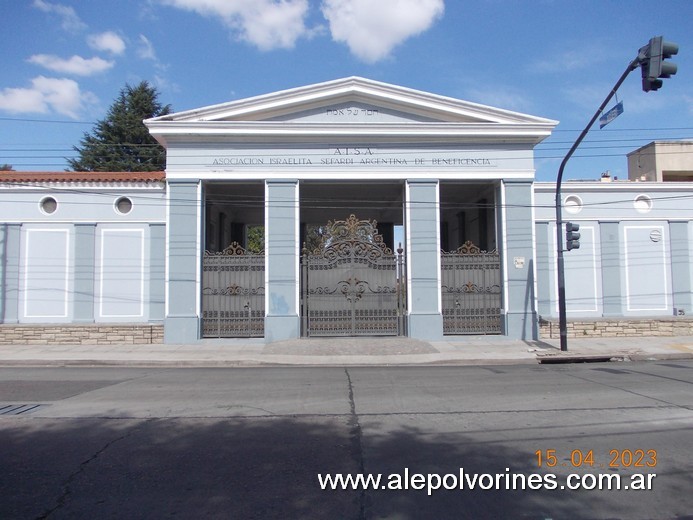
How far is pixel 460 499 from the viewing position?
476cm

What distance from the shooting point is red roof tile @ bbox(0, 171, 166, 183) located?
1870 centimetres

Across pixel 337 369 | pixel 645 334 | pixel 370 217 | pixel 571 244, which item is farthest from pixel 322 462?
pixel 370 217

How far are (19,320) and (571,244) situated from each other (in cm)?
1763

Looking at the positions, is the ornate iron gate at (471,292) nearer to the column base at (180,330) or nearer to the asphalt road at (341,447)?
the asphalt road at (341,447)

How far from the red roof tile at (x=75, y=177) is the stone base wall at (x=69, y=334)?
4855mm

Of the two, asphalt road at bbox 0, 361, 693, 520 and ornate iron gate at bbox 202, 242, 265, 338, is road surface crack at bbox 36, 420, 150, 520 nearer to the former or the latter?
asphalt road at bbox 0, 361, 693, 520

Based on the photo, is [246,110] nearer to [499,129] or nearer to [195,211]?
[195,211]

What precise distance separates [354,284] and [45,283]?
10.3 metres

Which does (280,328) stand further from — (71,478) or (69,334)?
(71,478)

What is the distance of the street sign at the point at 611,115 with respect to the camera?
12.7 metres

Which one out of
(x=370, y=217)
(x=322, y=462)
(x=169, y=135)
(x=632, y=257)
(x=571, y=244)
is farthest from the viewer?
(x=370, y=217)

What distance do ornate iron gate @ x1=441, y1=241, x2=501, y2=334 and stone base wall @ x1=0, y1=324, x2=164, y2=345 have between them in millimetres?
10094

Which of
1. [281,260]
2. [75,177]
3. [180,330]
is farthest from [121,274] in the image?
[281,260]

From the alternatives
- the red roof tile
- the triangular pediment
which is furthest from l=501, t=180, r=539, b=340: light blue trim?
the red roof tile
